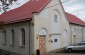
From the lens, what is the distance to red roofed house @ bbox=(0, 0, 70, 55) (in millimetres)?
25250

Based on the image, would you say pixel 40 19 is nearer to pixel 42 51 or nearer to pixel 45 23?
pixel 45 23

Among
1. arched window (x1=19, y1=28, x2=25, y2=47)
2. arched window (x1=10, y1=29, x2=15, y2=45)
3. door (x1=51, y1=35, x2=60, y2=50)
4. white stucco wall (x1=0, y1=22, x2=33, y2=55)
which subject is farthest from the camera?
arched window (x1=10, y1=29, x2=15, y2=45)

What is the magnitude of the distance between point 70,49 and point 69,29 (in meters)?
5.15

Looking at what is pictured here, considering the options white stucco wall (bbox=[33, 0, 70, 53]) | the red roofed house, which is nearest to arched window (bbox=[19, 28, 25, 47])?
the red roofed house

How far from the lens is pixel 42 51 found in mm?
26609

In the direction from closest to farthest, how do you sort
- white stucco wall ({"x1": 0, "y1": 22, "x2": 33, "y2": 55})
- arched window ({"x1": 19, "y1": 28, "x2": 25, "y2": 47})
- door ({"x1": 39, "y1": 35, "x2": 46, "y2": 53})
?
white stucco wall ({"x1": 0, "y1": 22, "x2": 33, "y2": 55}) → door ({"x1": 39, "y1": 35, "x2": 46, "y2": 53}) → arched window ({"x1": 19, "y1": 28, "x2": 25, "y2": 47})

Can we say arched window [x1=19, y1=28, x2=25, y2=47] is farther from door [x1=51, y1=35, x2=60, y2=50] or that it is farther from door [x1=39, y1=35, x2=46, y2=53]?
door [x1=51, y1=35, x2=60, y2=50]

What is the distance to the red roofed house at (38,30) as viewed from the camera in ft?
82.8

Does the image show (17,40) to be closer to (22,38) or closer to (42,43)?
(22,38)

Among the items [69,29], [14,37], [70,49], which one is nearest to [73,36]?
[69,29]

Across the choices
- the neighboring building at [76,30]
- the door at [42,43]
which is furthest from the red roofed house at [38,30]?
the neighboring building at [76,30]

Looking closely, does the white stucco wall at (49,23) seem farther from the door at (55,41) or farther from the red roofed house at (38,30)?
the door at (55,41)

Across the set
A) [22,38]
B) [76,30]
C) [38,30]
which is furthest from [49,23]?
[76,30]

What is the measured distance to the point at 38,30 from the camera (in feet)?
83.8
